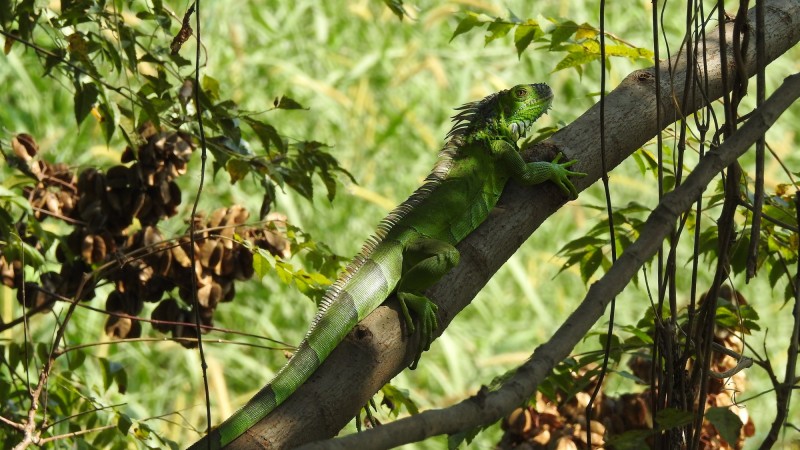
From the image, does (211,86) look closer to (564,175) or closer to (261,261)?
(261,261)

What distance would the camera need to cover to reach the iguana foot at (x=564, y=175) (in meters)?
2.84

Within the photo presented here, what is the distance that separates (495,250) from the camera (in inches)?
105

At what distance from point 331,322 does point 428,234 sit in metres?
0.65

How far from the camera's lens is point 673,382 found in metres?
2.42

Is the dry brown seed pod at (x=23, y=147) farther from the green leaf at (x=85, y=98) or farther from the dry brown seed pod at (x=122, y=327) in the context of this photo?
the dry brown seed pod at (x=122, y=327)

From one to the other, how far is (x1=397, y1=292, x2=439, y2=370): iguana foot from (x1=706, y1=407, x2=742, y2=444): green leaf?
70cm

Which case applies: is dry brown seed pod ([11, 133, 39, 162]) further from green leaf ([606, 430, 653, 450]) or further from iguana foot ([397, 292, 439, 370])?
green leaf ([606, 430, 653, 450])

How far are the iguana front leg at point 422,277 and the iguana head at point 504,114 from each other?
0.63 metres

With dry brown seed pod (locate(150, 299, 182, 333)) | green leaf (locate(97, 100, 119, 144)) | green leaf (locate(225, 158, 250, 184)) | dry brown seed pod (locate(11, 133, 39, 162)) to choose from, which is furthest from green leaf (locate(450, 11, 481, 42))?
dry brown seed pod (locate(11, 133, 39, 162))

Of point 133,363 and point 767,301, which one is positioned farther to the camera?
point 767,301

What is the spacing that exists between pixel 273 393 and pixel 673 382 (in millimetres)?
931

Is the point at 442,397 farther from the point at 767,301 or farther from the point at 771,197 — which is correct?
the point at 771,197

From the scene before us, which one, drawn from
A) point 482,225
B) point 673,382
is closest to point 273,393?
point 482,225

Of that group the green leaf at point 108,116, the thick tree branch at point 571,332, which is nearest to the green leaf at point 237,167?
the green leaf at point 108,116
